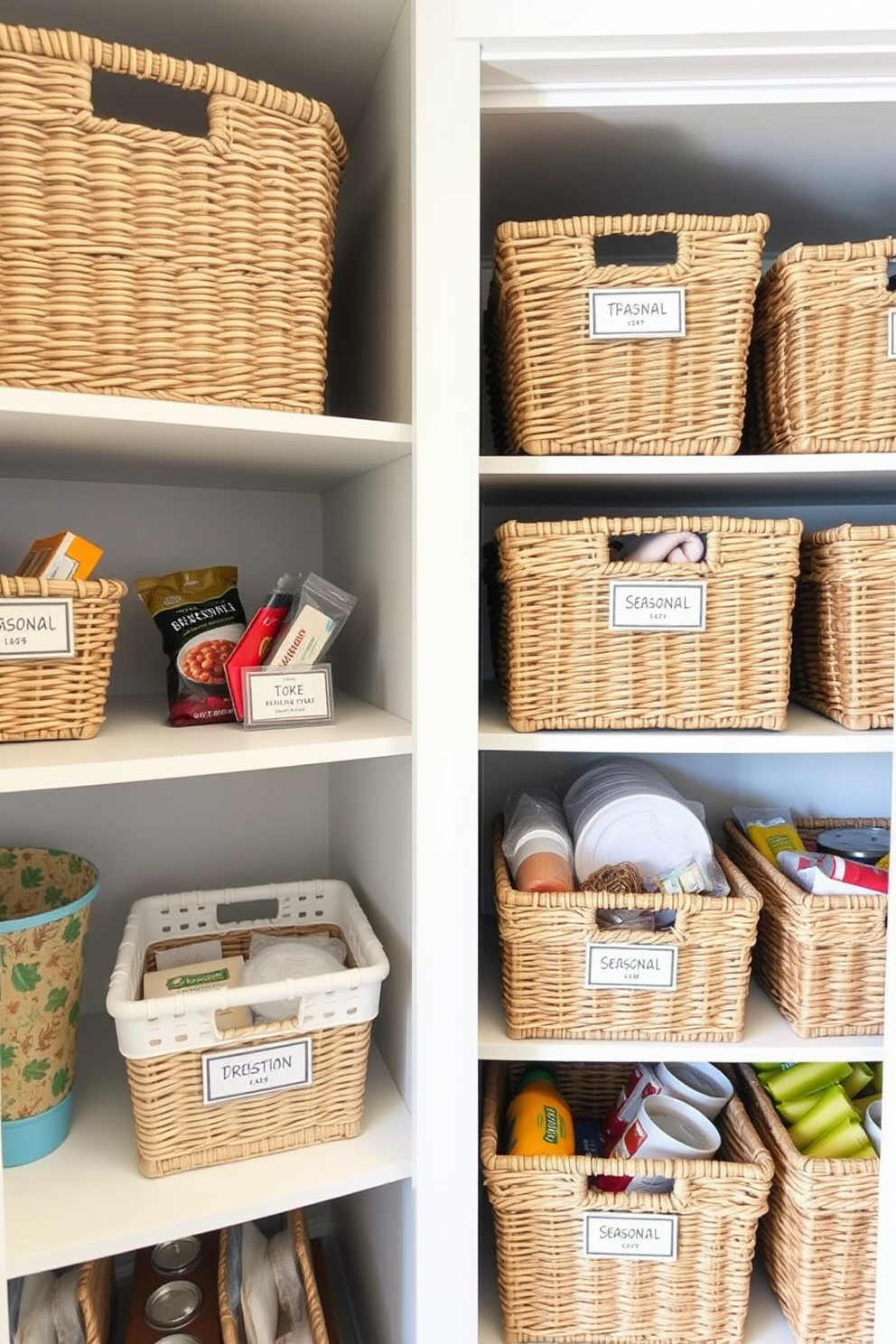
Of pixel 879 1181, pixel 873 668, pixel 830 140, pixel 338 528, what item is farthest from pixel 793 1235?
pixel 830 140

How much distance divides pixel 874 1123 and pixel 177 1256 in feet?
3.00

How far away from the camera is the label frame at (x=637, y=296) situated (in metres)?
0.93

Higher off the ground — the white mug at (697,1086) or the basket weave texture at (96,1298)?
the white mug at (697,1086)

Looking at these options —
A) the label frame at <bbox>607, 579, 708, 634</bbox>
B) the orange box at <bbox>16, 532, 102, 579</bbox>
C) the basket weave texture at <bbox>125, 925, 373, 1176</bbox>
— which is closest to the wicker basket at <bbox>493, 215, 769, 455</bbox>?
the label frame at <bbox>607, 579, 708, 634</bbox>

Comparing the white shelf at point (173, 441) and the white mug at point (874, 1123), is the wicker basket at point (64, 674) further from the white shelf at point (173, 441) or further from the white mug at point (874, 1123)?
the white mug at point (874, 1123)

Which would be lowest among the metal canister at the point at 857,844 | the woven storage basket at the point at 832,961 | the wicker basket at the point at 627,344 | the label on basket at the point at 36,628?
the woven storage basket at the point at 832,961

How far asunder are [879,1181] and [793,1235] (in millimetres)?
163

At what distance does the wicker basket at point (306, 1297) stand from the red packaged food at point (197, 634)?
681 mm

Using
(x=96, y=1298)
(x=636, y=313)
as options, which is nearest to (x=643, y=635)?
(x=636, y=313)

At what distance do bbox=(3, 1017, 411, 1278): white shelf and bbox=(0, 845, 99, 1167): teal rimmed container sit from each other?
1.3 inches

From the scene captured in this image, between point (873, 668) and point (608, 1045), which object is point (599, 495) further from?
point (608, 1045)

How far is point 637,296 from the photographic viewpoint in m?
0.93

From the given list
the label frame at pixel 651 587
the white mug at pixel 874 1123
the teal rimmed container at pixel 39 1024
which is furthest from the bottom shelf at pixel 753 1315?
the label frame at pixel 651 587

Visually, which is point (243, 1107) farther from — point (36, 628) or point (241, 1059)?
point (36, 628)
